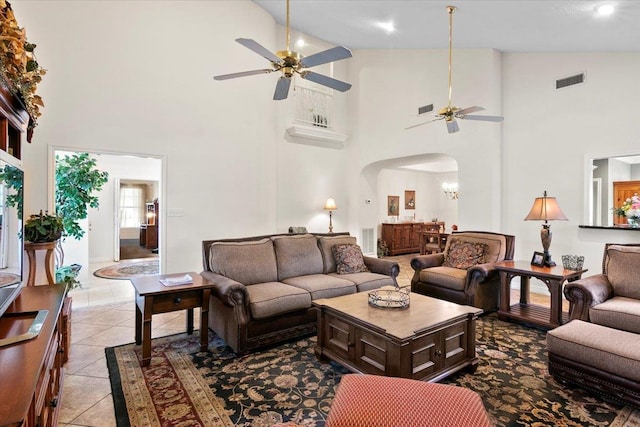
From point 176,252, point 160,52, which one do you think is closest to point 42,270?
point 176,252

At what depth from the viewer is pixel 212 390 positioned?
2379mm

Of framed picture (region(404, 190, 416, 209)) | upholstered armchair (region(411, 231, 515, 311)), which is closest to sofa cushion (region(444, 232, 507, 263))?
upholstered armchair (region(411, 231, 515, 311))

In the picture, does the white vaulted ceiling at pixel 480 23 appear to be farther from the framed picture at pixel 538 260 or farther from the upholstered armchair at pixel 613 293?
the framed picture at pixel 538 260

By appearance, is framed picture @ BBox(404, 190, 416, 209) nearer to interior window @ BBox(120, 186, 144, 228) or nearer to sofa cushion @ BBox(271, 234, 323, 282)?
sofa cushion @ BBox(271, 234, 323, 282)

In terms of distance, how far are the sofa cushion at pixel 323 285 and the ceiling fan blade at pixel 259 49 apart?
216 cm

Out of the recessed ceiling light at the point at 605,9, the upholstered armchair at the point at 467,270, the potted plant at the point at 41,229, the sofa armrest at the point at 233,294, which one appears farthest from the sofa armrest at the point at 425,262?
the potted plant at the point at 41,229

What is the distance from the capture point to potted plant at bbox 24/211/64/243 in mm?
2764

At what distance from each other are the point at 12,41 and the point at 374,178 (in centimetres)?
647

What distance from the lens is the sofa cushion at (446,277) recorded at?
3972 millimetres

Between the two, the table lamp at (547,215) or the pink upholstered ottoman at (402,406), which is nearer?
the pink upholstered ottoman at (402,406)

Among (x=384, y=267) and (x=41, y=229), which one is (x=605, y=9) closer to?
(x=384, y=267)

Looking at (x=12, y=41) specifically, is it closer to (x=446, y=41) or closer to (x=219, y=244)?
(x=219, y=244)

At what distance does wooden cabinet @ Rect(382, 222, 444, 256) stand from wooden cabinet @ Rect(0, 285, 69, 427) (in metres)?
7.85

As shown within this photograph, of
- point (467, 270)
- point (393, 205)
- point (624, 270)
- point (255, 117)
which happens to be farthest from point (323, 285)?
point (393, 205)
